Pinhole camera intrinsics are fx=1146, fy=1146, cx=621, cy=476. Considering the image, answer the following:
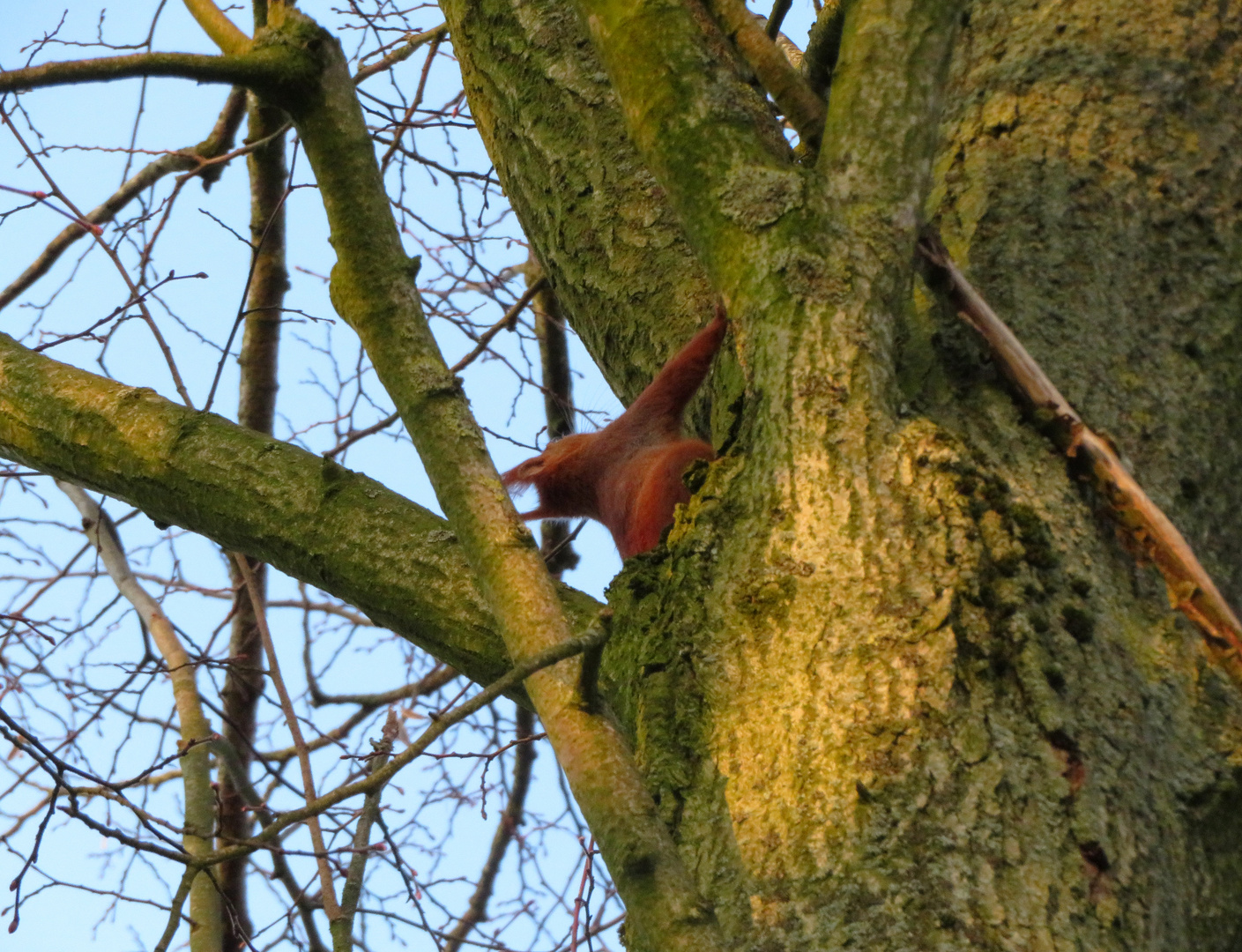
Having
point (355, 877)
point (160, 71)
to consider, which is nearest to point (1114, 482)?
point (355, 877)

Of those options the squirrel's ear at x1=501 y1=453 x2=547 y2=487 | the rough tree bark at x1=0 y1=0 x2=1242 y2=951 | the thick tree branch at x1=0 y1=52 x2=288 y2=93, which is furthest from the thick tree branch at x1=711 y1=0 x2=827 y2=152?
the squirrel's ear at x1=501 y1=453 x2=547 y2=487

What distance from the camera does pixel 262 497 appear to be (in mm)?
1981

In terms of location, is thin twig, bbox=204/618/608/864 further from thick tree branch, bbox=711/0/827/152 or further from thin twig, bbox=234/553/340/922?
thick tree branch, bbox=711/0/827/152

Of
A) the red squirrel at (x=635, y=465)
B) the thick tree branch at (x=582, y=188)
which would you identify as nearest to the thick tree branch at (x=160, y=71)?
the thick tree branch at (x=582, y=188)


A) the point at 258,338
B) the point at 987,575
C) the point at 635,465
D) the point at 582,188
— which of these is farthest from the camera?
the point at 258,338

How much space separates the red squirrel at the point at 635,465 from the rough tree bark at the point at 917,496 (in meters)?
0.38

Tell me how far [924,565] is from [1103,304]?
2.14 feet

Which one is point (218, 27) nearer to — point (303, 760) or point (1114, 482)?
point (303, 760)

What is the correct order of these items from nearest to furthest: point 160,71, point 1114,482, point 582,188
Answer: point 1114,482, point 160,71, point 582,188

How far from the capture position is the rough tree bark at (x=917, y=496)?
123 centimetres

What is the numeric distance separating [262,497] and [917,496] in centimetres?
113

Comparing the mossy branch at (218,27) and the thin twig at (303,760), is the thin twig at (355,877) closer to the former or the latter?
the thin twig at (303,760)

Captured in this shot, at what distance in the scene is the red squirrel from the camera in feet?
7.52

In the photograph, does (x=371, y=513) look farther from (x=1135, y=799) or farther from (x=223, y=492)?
(x=1135, y=799)
